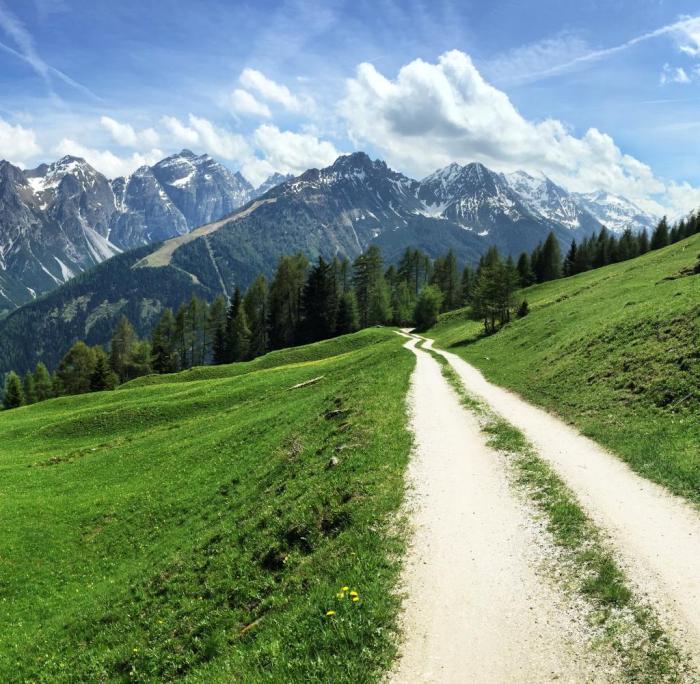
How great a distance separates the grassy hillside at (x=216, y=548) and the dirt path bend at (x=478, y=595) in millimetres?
819

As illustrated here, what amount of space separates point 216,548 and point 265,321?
100 m

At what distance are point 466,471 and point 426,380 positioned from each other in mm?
19335

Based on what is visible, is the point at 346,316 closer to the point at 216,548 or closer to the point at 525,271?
the point at 525,271

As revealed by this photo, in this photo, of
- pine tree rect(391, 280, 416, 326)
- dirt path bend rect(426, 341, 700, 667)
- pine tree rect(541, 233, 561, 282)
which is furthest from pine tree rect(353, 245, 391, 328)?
dirt path bend rect(426, 341, 700, 667)

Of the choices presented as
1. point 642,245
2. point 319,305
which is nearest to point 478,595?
point 319,305

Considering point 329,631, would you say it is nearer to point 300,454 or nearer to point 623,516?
point 623,516

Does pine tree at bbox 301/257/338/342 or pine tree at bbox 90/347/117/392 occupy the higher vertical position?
pine tree at bbox 301/257/338/342

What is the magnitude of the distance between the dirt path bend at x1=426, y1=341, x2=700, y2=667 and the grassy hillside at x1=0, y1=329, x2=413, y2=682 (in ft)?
A: 19.0

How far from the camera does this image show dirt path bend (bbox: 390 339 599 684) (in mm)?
8461

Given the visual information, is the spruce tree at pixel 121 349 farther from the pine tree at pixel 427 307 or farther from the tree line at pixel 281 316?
the pine tree at pixel 427 307

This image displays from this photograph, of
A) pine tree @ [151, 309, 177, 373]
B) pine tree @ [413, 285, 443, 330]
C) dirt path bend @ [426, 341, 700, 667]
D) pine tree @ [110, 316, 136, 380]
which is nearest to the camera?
dirt path bend @ [426, 341, 700, 667]

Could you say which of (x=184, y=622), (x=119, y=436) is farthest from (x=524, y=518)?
(x=119, y=436)

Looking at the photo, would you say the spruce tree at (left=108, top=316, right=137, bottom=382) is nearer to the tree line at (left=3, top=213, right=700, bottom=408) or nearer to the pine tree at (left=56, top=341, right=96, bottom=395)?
the tree line at (left=3, top=213, right=700, bottom=408)

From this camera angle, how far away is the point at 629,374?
2522 centimetres
